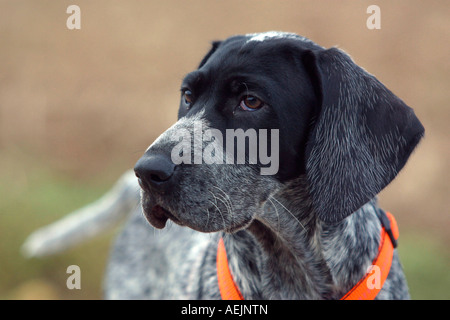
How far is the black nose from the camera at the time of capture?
85.0 inches

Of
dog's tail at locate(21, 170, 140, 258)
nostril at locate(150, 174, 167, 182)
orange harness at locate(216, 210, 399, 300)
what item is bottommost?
dog's tail at locate(21, 170, 140, 258)

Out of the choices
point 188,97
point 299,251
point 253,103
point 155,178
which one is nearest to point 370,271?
point 299,251

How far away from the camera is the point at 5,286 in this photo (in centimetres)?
495

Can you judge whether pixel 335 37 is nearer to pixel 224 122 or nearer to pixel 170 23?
pixel 170 23

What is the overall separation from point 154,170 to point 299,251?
2.83 ft

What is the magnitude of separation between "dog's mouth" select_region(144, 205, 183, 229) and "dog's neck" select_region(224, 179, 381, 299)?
428 millimetres

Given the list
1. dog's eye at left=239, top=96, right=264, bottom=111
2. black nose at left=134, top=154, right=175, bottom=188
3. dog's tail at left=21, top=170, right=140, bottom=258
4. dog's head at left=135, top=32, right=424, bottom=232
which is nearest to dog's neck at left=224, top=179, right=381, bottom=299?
dog's head at left=135, top=32, right=424, bottom=232

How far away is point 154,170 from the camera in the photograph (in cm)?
216

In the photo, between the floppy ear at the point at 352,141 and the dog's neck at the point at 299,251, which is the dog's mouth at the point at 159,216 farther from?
the floppy ear at the point at 352,141

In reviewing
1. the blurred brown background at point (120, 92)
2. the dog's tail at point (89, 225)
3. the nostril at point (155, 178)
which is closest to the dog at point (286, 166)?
the nostril at point (155, 178)

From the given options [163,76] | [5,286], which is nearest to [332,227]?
[5,286]

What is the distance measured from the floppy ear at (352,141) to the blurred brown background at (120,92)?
3.29 m

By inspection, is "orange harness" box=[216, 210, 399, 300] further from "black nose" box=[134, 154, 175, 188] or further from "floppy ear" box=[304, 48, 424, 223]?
"black nose" box=[134, 154, 175, 188]

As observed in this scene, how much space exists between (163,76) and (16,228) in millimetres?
3844
